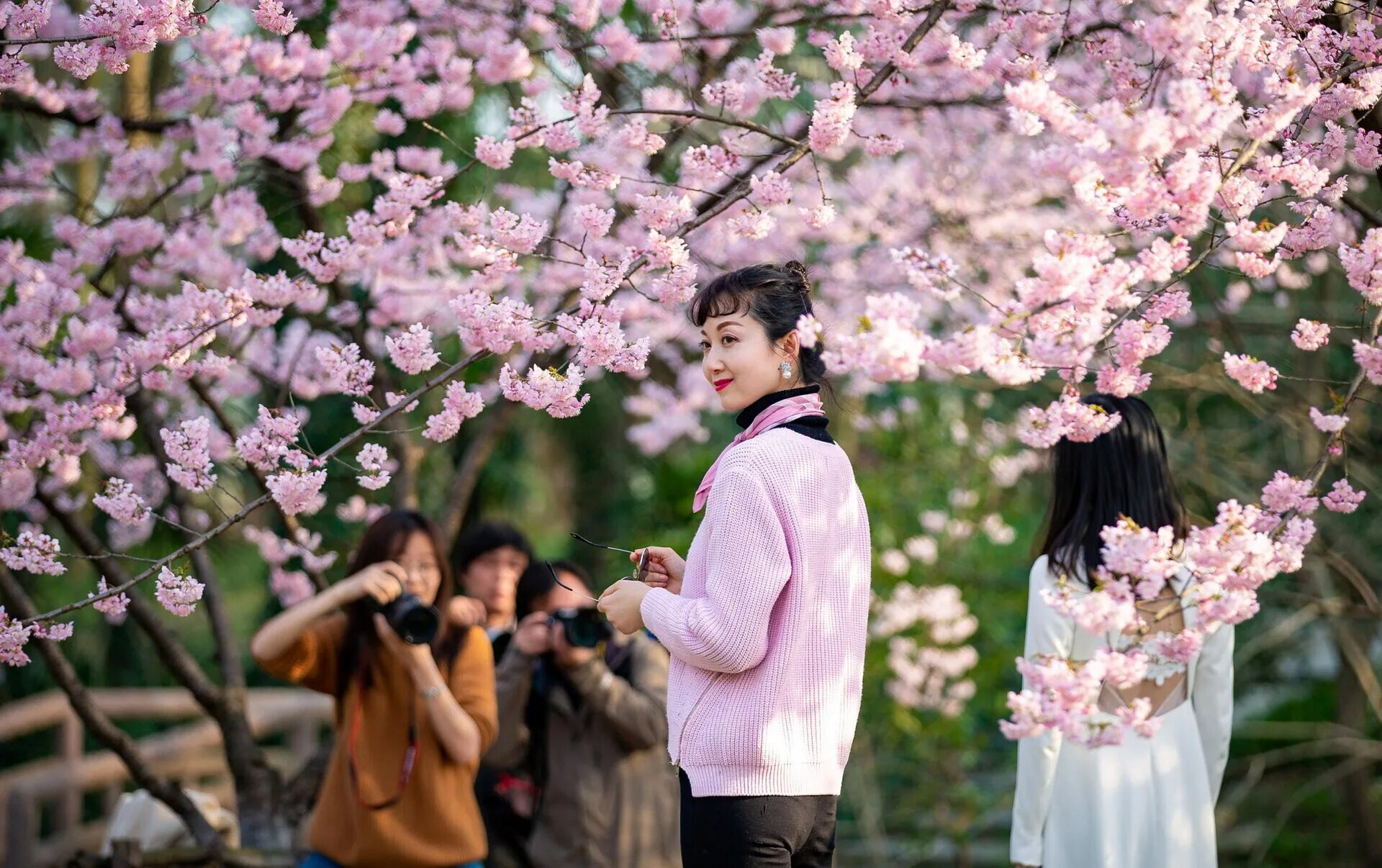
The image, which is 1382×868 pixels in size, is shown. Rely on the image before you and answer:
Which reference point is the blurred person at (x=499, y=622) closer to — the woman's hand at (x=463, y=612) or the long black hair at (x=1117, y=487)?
the woman's hand at (x=463, y=612)

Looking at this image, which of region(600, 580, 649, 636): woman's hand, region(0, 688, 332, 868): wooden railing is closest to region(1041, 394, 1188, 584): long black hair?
region(600, 580, 649, 636): woman's hand

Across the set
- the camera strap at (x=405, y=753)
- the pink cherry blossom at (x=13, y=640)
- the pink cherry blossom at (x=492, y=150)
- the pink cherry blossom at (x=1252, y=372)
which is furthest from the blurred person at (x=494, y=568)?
the pink cherry blossom at (x=1252, y=372)

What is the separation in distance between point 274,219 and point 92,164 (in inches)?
67.5

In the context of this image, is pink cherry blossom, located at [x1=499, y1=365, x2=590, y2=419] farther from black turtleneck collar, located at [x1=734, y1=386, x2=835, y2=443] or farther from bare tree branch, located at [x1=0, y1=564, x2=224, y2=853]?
bare tree branch, located at [x1=0, y1=564, x2=224, y2=853]

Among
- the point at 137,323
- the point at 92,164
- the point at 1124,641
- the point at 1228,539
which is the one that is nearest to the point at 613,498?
the point at 92,164

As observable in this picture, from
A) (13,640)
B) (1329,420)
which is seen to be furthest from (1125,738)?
(13,640)

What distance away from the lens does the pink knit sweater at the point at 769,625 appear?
1825 mm

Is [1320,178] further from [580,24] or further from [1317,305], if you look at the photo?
[1317,305]

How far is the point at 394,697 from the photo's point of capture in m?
2.90

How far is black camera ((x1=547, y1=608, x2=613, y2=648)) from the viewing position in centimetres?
305

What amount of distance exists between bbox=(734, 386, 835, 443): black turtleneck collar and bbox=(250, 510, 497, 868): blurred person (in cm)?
103

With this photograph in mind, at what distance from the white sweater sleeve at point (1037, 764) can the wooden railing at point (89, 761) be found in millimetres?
2591

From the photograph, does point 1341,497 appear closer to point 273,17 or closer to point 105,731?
point 273,17

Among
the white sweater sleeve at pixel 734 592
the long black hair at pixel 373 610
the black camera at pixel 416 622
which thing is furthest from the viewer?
the long black hair at pixel 373 610
